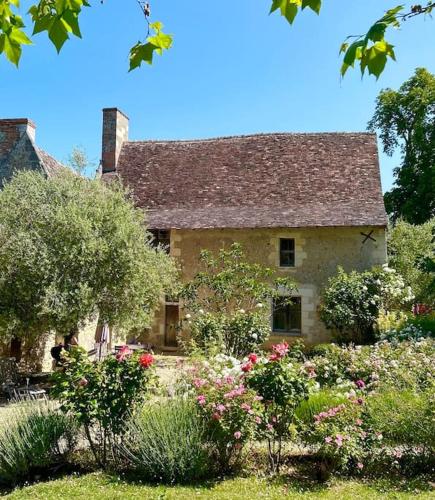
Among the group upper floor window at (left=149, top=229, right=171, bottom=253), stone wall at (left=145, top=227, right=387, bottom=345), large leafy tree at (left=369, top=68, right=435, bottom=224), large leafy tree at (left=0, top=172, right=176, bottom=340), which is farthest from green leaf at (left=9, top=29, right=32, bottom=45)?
large leafy tree at (left=369, top=68, right=435, bottom=224)

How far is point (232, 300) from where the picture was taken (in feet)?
48.9

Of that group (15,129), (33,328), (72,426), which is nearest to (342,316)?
(33,328)

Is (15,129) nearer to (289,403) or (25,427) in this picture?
(25,427)

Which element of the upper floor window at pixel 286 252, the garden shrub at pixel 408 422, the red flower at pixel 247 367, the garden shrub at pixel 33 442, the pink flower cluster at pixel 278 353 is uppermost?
the upper floor window at pixel 286 252

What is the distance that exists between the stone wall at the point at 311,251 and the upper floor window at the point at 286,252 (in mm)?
223

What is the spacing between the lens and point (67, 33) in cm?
221

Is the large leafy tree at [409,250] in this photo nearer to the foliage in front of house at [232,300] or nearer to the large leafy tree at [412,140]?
the large leafy tree at [412,140]

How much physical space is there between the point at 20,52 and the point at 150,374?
4.21 m

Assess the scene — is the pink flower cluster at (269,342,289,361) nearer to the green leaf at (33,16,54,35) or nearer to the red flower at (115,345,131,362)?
the red flower at (115,345,131,362)

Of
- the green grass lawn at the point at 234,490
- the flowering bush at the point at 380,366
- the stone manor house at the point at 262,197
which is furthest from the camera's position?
the stone manor house at the point at 262,197

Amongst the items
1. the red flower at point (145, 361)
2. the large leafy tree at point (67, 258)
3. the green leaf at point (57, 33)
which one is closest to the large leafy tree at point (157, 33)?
the green leaf at point (57, 33)

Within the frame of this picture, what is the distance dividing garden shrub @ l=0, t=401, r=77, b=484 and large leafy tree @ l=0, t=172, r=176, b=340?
357 cm

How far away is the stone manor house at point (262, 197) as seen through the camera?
48.7 feet

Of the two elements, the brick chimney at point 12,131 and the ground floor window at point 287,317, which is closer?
the brick chimney at point 12,131
